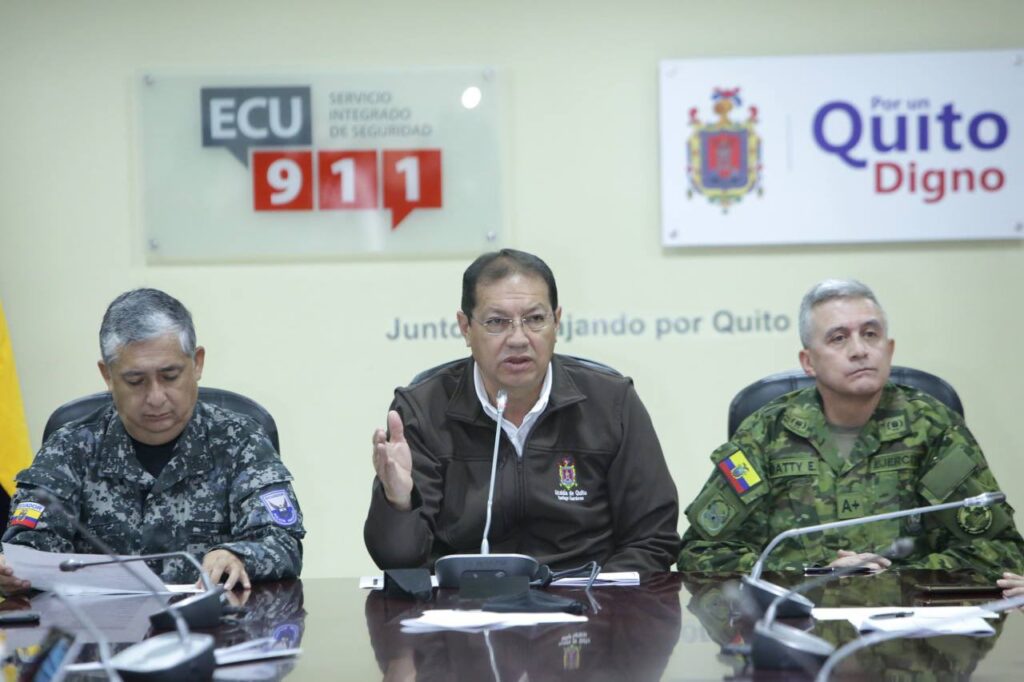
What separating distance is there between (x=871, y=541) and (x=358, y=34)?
7.30 feet

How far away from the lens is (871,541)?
284cm

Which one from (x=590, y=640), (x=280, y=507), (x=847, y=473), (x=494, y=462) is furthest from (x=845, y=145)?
(x=590, y=640)

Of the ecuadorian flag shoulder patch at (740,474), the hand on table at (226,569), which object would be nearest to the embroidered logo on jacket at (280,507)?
the hand on table at (226,569)

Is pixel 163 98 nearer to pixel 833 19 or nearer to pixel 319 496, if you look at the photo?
pixel 319 496

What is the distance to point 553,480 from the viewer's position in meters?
2.79

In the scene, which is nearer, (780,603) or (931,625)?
(931,625)

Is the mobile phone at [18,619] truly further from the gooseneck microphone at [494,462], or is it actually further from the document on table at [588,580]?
the gooseneck microphone at [494,462]

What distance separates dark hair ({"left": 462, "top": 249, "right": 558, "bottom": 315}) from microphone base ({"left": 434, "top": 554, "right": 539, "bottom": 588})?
2.51ft

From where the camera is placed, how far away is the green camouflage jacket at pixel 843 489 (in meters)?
2.79

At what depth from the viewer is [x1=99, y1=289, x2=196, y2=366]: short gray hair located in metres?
2.69

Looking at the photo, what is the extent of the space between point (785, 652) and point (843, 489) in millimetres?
1294

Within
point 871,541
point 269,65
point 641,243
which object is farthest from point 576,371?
point 269,65

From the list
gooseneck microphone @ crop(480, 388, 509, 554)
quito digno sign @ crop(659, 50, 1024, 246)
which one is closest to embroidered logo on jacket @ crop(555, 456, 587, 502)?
gooseneck microphone @ crop(480, 388, 509, 554)

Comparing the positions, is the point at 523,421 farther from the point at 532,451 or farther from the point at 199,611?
the point at 199,611
